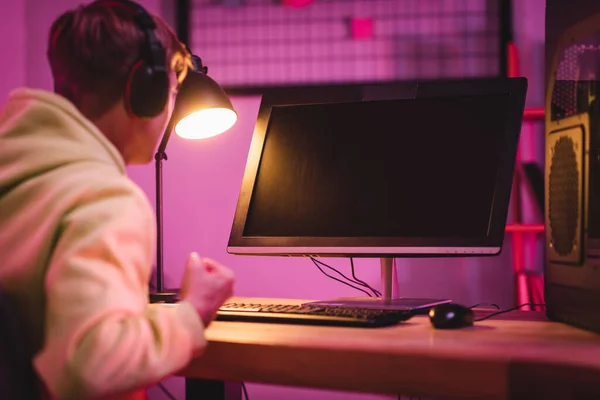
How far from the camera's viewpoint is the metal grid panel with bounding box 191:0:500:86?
2.17 m

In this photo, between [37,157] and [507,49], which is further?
[507,49]

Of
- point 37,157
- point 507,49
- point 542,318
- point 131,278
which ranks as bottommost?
point 542,318

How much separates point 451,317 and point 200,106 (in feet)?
2.31

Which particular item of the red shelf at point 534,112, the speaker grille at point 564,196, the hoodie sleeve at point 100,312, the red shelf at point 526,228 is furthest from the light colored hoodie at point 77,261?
the red shelf at point 534,112

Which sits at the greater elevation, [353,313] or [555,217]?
[555,217]

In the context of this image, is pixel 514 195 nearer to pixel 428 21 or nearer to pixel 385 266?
pixel 428 21

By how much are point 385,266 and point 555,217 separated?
0.35m

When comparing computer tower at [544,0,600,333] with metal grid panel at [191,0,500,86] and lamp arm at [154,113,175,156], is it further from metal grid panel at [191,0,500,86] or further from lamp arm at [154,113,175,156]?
metal grid panel at [191,0,500,86]

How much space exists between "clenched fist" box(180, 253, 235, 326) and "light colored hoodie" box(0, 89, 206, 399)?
→ 0.03 m

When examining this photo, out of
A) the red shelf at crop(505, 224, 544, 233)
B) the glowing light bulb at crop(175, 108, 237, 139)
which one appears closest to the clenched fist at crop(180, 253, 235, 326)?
A: the glowing light bulb at crop(175, 108, 237, 139)

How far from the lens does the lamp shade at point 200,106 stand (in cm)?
147

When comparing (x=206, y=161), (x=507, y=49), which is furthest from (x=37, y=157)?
(x=507, y=49)

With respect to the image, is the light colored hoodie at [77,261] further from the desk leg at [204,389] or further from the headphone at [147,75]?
the desk leg at [204,389]

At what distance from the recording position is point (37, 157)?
2.77 ft
